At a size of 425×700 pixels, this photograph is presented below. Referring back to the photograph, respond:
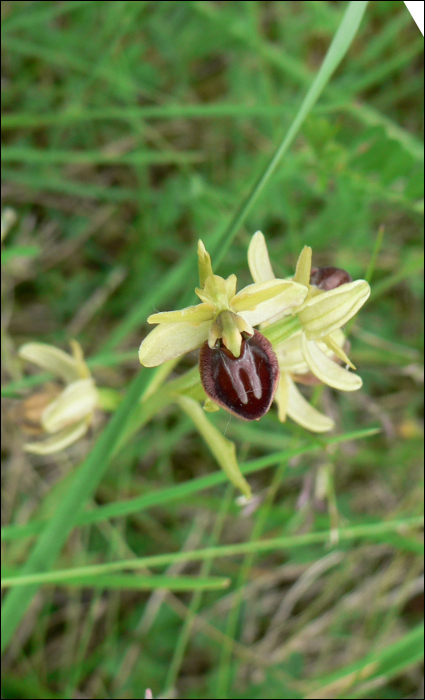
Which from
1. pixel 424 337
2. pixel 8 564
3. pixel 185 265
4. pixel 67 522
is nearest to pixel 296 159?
pixel 185 265

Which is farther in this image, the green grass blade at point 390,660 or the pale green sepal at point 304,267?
the green grass blade at point 390,660

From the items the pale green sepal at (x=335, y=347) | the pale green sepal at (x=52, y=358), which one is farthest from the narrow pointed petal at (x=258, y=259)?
the pale green sepal at (x=52, y=358)

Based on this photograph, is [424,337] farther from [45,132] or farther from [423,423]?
[45,132]

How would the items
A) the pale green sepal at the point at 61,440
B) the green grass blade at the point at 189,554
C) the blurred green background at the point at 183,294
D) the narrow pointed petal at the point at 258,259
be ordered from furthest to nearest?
the blurred green background at the point at 183,294 → the pale green sepal at the point at 61,440 → the green grass blade at the point at 189,554 → the narrow pointed petal at the point at 258,259

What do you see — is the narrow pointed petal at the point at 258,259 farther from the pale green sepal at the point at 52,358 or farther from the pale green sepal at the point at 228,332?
the pale green sepal at the point at 52,358

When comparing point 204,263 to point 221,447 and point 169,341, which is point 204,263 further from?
point 221,447

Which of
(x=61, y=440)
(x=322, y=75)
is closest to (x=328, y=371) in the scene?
(x=322, y=75)

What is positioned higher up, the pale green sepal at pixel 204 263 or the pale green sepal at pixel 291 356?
the pale green sepal at pixel 204 263
